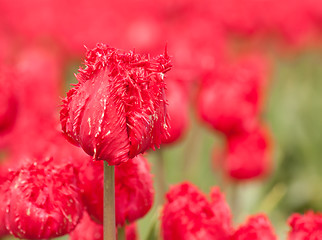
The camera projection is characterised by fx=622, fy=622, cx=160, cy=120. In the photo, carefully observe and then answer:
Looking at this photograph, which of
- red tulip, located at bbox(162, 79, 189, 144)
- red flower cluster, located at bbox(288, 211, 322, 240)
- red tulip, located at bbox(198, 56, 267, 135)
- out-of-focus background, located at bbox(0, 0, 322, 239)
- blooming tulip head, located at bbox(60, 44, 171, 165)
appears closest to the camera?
blooming tulip head, located at bbox(60, 44, 171, 165)

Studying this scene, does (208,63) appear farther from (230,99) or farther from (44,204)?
(44,204)

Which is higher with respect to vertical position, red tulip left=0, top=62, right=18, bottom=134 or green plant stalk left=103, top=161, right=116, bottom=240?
red tulip left=0, top=62, right=18, bottom=134

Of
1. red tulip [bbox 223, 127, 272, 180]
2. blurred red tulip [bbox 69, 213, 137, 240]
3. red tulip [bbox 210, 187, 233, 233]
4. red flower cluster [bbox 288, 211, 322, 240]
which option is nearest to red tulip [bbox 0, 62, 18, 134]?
blurred red tulip [bbox 69, 213, 137, 240]

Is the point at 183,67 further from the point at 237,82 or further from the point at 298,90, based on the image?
the point at 298,90

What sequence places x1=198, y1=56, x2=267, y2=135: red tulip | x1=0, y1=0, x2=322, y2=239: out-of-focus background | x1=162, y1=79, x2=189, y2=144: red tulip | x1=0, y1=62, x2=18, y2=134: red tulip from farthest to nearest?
A: x1=0, y1=0, x2=322, y2=239: out-of-focus background
x1=198, y1=56, x2=267, y2=135: red tulip
x1=162, y1=79, x2=189, y2=144: red tulip
x1=0, y1=62, x2=18, y2=134: red tulip

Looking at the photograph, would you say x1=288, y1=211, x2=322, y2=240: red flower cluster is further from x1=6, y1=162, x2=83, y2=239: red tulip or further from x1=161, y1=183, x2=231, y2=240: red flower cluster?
x1=6, y1=162, x2=83, y2=239: red tulip

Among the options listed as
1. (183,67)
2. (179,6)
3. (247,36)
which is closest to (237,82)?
(183,67)

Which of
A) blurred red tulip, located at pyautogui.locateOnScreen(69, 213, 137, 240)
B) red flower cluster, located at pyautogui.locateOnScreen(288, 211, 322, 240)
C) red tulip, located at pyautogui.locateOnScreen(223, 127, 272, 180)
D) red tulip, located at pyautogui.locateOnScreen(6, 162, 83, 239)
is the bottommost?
red flower cluster, located at pyautogui.locateOnScreen(288, 211, 322, 240)
